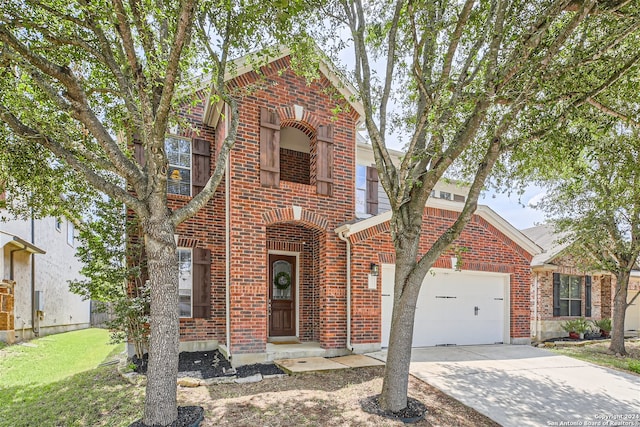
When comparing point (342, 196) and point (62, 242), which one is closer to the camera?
point (342, 196)

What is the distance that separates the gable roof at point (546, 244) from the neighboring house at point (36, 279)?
50.0 ft

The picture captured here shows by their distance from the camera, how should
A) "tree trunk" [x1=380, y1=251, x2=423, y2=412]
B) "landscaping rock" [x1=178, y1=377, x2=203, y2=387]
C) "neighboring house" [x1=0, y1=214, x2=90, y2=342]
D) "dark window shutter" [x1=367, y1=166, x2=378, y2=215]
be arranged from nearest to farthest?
1. "tree trunk" [x1=380, y1=251, x2=423, y2=412]
2. "landscaping rock" [x1=178, y1=377, x2=203, y2=387]
3. "dark window shutter" [x1=367, y1=166, x2=378, y2=215]
4. "neighboring house" [x1=0, y1=214, x2=90, y2=342]

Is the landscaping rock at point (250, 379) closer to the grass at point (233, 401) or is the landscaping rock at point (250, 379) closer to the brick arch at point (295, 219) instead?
the grass at point (233, 401)

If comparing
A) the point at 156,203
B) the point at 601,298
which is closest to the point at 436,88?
the point at 156,203

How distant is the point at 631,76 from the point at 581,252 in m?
7.82

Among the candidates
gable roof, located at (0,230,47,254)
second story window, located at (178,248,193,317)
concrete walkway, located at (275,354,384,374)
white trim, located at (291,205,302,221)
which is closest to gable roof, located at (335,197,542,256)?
white trim, located at (291,205,302,221)

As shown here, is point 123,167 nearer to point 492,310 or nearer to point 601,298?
point 492,310

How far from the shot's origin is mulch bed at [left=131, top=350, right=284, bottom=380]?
7.16 metres

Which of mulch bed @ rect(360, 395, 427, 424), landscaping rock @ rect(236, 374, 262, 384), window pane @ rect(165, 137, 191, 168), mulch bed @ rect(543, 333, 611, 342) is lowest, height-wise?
mulch bed @ rect(543, 333, 611, 342)

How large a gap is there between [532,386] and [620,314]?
6.89 m

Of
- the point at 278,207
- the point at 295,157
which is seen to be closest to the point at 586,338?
the point at 295,157

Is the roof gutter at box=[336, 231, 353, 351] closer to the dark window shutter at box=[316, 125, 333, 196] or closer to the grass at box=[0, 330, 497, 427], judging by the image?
the dark window shutter at box=[316, 125, 333, 196]

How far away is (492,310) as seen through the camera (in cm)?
1080

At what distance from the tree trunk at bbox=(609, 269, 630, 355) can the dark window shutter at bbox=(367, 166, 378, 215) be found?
Result: 7.73 m
